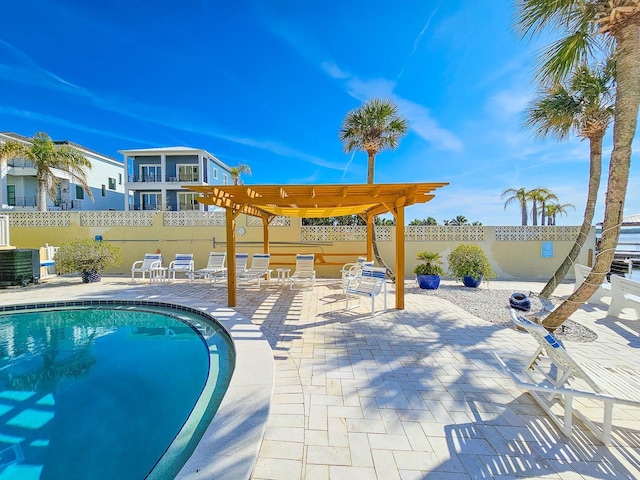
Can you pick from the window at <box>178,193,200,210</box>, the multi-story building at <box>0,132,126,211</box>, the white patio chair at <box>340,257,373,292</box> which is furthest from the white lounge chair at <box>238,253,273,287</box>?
the window at <box>178,193,200,210</box>

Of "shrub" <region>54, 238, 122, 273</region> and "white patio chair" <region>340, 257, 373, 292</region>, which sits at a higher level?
"shrub" <region>54, 238, 122, 273</region>

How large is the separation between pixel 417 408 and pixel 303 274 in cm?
650

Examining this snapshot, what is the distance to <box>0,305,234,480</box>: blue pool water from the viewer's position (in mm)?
2455

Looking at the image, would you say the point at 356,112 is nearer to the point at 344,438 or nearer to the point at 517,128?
the point at 517,128

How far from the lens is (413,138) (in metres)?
11.8

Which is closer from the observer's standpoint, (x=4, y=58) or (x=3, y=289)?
(x=3, y=289)

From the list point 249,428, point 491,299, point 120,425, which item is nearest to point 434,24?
point 491,299

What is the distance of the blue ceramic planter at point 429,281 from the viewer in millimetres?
8805

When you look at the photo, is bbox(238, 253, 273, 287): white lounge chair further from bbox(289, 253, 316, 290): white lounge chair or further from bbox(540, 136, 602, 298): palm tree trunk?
bbox(540, 136, 602, 298): palm tree trunk

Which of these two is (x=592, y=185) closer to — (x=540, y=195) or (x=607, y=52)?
(x=607, y=52)

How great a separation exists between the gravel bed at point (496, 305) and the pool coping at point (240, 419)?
188 inches

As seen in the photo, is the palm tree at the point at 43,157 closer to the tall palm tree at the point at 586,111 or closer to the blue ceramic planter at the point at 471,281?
the blue ceramic planter at the point at 471,281

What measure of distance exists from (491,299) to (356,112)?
8.27 meters

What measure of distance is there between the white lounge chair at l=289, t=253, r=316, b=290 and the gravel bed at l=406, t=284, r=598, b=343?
3.23 metres
